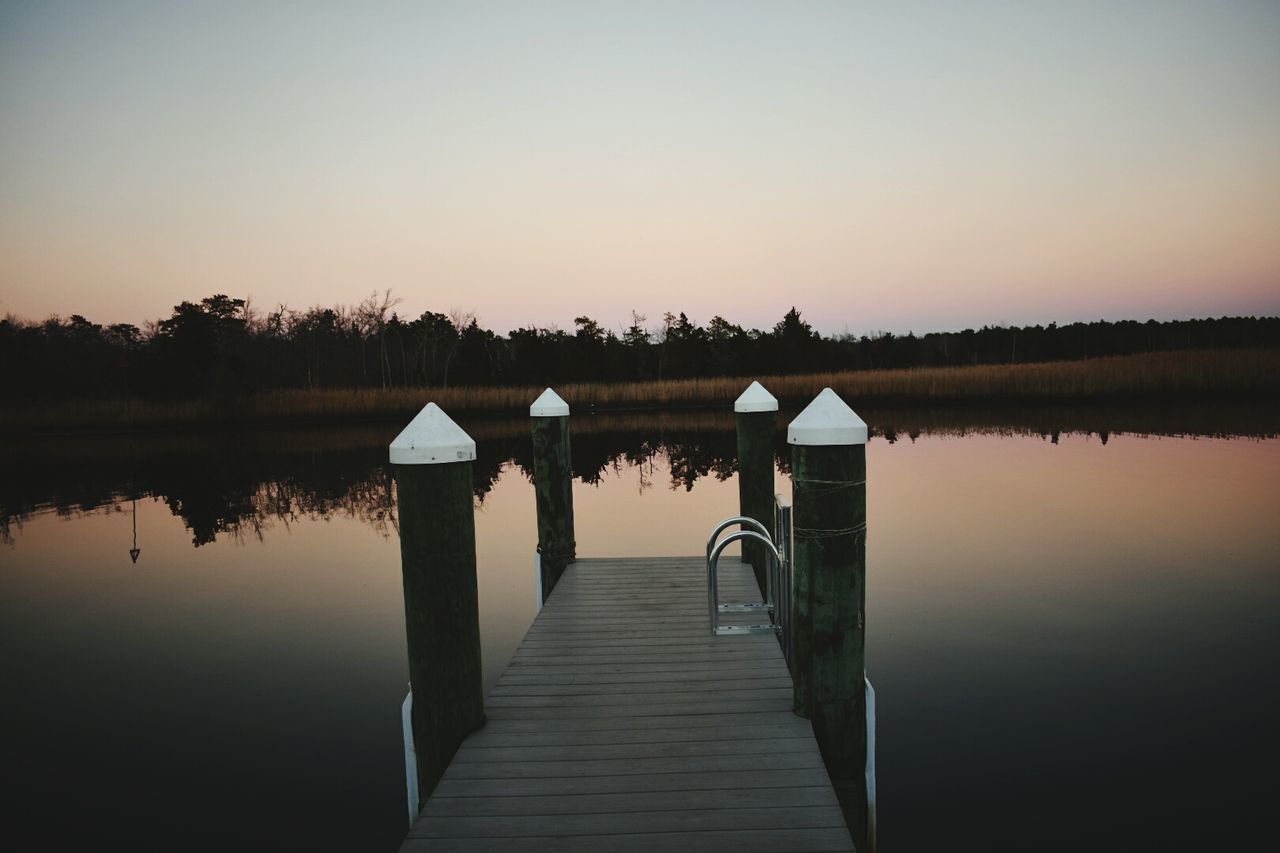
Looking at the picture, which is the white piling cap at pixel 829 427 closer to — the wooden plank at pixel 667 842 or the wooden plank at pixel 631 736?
the wooden plank at pixel 631 736

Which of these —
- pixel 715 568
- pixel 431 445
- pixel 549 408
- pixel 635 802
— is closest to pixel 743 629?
pixel 715 568

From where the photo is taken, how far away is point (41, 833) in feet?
14.5

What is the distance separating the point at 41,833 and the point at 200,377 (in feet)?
119

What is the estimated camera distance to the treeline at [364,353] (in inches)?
1443

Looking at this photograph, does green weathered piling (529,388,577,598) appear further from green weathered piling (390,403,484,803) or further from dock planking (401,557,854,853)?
green weathered piling (390,403,484,803)

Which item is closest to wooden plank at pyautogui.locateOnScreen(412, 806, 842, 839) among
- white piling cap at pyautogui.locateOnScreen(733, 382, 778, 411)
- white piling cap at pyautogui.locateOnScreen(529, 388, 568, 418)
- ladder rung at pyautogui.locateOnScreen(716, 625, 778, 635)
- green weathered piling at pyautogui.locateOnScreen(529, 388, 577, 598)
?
ladder rung at pyautogui.locateOnScreen(716, 625, 778, 635)

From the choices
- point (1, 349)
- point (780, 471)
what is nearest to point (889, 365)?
point (780, 471)

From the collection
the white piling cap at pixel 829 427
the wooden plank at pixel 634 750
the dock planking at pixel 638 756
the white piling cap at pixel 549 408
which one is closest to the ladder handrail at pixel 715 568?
the dock planking at pixel 638 756

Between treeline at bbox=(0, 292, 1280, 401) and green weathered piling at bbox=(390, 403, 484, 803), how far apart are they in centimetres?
3405

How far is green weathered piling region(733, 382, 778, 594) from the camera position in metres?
6.74

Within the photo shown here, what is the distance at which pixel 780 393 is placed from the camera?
118ft

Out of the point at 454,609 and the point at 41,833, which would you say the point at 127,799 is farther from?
the point at 454,609

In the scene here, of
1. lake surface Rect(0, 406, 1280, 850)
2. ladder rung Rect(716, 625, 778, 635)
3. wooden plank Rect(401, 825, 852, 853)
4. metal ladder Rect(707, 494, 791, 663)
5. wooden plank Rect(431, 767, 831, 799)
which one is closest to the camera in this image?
wooden plank Rect(401, 825, 852, 853)

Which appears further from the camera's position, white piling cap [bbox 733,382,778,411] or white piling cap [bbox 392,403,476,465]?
white piling cap [bbox 733,382,778,411]
